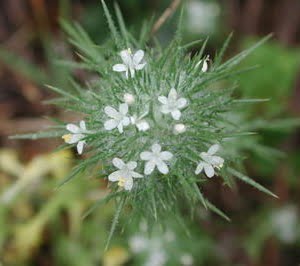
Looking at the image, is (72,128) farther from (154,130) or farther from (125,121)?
(154,130)

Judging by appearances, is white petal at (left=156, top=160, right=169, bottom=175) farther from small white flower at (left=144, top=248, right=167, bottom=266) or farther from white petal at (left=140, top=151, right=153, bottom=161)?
small white flower at (left=144, top=248, right=167, bottom=266)

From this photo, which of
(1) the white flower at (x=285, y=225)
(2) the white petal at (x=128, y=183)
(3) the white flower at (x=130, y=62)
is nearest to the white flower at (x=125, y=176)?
(2) the white petal at (x=128, y=183)

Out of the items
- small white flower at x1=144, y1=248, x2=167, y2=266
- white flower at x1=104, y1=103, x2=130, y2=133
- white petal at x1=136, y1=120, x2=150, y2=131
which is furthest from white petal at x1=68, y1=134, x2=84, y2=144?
small white flower at x1=144, y1=248, x2=167, y2=266

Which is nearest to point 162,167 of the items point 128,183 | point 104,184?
point 128,183

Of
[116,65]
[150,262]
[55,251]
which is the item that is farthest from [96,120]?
[55,251]

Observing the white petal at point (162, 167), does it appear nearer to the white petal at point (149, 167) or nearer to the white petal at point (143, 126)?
the white petal at point (149, 167)

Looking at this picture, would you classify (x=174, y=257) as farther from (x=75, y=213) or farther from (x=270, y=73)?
(x=270, y=73)
